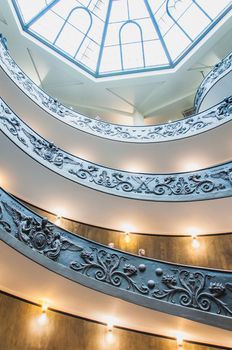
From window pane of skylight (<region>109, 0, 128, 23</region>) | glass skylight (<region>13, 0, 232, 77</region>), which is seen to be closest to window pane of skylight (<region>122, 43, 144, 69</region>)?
glass skylight (<region>13, 0, 232, 77</region>)

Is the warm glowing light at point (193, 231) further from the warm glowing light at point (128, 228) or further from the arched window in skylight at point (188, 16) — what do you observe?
the arched window in skylight at point (188, 16)

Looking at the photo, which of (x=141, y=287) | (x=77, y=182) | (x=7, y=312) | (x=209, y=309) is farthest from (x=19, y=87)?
(x=209, y=309)

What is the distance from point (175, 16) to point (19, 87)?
8.04m

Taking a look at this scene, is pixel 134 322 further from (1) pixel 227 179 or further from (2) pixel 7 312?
(1) pixel 227 179

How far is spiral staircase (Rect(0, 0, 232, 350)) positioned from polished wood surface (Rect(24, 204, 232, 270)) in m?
0.03

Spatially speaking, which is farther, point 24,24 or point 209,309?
point 24,24

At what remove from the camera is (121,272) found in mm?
5871

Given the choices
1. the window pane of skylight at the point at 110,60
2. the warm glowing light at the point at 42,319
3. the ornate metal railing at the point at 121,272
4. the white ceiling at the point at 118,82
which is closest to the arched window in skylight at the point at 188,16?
the white ceiling at the point at 118,82

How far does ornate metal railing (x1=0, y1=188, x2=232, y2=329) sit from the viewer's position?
5309 mm

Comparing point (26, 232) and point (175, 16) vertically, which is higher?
point (175, 16)

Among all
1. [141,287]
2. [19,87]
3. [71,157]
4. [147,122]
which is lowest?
[141,287]

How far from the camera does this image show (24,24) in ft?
43.4

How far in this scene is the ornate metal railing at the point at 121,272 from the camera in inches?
209

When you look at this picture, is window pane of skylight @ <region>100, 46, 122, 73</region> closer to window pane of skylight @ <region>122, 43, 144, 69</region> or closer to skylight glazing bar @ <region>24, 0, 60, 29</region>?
window pane of skylight @ <region>122, 43, 144, 69</region>
